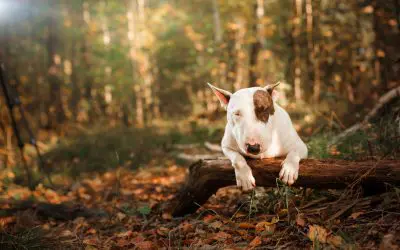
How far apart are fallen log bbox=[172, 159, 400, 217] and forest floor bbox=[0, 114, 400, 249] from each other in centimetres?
13

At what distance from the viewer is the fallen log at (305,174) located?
2646 mm

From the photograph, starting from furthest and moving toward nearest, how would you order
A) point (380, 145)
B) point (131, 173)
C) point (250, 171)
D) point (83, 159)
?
point (83, 159) < point (131, 173) < point (380, 145) < point (250, 171)

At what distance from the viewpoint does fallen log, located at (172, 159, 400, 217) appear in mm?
2646

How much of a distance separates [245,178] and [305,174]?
17.0 inches

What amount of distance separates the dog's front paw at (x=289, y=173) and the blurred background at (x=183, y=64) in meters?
2.27

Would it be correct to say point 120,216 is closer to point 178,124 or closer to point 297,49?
point 178,124

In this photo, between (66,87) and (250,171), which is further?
(66,87)

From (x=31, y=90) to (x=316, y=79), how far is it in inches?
407

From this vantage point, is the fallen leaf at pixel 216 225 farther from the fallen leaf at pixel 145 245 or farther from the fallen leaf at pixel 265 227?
the fallen leaf at pixel 145 245

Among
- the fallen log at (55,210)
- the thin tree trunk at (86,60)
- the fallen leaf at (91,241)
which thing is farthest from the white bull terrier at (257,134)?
the thin tree trunk at (86,60)

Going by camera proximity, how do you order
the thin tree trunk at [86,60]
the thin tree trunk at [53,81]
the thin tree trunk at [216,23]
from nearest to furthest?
the thin tree trunk at [53,81], the thin tree trunk at [216,23], the thin tree trunk at [86,60]

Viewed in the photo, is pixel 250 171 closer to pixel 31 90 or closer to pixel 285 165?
pixel 285 165

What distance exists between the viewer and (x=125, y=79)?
47.0 feet

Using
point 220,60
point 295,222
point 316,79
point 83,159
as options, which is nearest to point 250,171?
point 295,222
